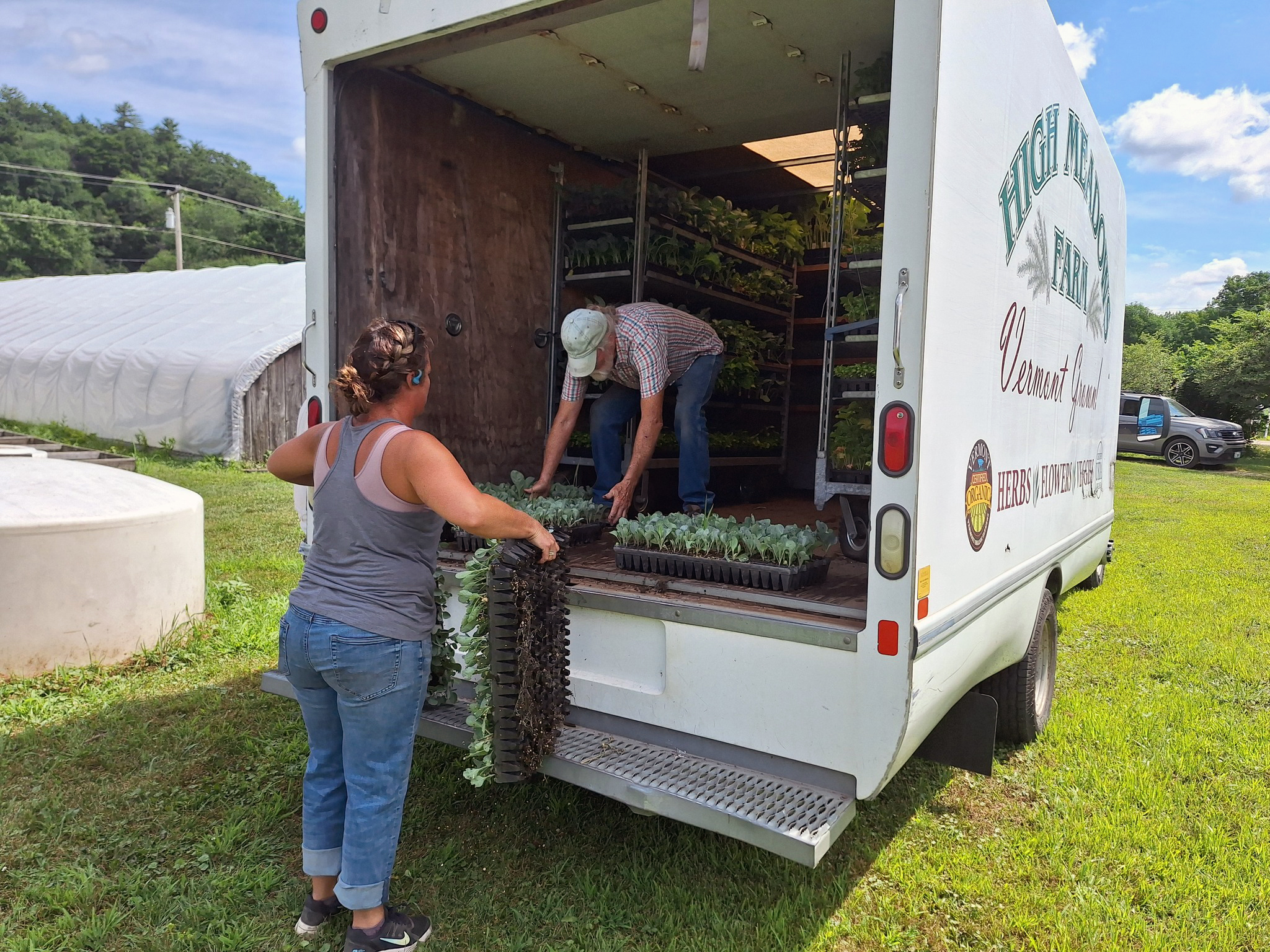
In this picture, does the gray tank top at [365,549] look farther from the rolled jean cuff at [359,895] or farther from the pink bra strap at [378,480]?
the rolled jean cuff at [359,895]

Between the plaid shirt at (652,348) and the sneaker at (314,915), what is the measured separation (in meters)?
2.57

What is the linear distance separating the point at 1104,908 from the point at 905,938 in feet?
2.45

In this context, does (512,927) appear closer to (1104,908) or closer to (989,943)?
(989,943)

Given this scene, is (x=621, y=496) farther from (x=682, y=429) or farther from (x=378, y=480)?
(x=378, y=480)

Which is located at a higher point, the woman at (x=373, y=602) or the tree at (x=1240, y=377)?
the tree at (x=1240, y=377)

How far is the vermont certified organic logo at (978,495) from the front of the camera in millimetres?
2916

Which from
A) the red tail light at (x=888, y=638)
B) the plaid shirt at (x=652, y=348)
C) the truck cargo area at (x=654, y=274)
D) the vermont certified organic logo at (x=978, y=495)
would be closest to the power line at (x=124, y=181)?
the truck cargo area at (x=654, y=274)

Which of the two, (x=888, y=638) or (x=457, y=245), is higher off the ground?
(x=457, y=245)

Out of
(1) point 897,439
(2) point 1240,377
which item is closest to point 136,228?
(2) point 1240,377

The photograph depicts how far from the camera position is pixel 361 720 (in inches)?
102

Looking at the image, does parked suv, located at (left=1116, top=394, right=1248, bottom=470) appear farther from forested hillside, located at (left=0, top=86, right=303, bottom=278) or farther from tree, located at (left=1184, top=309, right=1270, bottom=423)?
forested hillside, located at (left=0, top=86, right=303, bottom=278)

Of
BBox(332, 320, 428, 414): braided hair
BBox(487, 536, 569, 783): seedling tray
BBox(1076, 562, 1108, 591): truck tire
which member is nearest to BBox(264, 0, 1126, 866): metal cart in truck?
BBox(487, 536, 569, 783): seedling tray

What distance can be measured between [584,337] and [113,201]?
210 feet

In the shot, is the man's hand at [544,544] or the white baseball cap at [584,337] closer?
the man's hand at [544,544]
